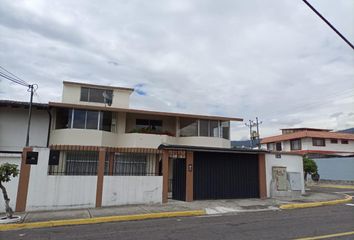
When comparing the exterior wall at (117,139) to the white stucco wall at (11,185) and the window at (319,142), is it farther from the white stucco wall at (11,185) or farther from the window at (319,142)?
the window at (319,142)

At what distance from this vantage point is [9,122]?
20703 mm

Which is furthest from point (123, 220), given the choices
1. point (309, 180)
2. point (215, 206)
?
point (309, 180)

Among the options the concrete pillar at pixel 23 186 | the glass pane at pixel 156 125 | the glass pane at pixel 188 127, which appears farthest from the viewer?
the glass pane at pixel 156 125

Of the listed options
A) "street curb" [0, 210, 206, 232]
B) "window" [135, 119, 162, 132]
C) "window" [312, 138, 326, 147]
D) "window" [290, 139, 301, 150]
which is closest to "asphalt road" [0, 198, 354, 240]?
"street curb" [0, 210, 206, 232]

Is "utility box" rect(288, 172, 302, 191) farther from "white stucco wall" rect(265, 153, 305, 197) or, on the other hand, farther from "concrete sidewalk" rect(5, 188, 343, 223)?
"concrete sidewalk" rect(5, 188, 343, 223)

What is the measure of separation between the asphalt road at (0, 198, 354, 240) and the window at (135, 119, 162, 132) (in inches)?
519

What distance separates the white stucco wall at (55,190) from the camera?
12.5 meters

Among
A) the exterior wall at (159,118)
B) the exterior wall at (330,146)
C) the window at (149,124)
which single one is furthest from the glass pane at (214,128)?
the exterior wall at (330,146)

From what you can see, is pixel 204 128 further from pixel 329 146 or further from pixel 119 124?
pixel 329 146

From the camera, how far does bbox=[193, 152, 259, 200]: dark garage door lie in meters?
15.8

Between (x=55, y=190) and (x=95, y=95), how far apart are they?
13.3 m

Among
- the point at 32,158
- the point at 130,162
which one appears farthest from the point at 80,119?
the point at 32,158

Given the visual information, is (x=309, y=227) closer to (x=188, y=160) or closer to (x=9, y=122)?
(x=188, y=160)

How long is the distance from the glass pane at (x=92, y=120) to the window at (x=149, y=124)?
3.77 metres
